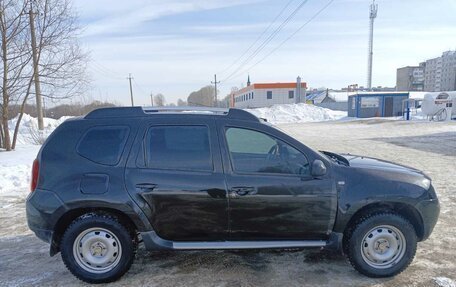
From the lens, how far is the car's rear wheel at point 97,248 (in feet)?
11.2

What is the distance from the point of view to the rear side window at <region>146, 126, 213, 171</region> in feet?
11.3

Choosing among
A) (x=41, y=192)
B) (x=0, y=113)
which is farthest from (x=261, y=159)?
(x=0, y=113)

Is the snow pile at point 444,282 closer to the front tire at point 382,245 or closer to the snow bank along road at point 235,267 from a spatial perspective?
the snow bank along road at point 235,267

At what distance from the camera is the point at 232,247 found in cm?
346

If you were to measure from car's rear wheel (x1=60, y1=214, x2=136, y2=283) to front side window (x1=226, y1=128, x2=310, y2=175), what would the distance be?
55.7 inches

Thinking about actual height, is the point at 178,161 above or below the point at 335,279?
above

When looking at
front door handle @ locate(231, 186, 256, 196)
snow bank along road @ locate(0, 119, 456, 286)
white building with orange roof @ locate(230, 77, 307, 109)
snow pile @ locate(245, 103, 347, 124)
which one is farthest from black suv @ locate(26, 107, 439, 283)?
white building with orange roof @ locate(230, 77, 307, 109)

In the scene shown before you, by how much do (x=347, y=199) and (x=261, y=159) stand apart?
98 centimetres

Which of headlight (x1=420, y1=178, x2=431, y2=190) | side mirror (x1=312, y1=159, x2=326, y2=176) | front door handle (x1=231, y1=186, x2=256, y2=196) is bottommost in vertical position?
headlight (x1=420, y1=178, x2=431, y2=190)

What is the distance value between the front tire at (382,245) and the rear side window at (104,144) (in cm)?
263

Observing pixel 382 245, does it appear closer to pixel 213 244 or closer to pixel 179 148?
pixel 213 244

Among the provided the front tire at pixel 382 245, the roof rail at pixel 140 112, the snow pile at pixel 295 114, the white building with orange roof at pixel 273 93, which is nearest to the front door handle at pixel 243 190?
the roof rail at pixel 140 112

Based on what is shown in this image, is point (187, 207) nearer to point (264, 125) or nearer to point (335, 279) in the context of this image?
point (264, 125)

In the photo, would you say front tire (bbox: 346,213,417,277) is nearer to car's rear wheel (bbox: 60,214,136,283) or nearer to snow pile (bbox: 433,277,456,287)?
snow pile (bbox: 433,277,456,287)
